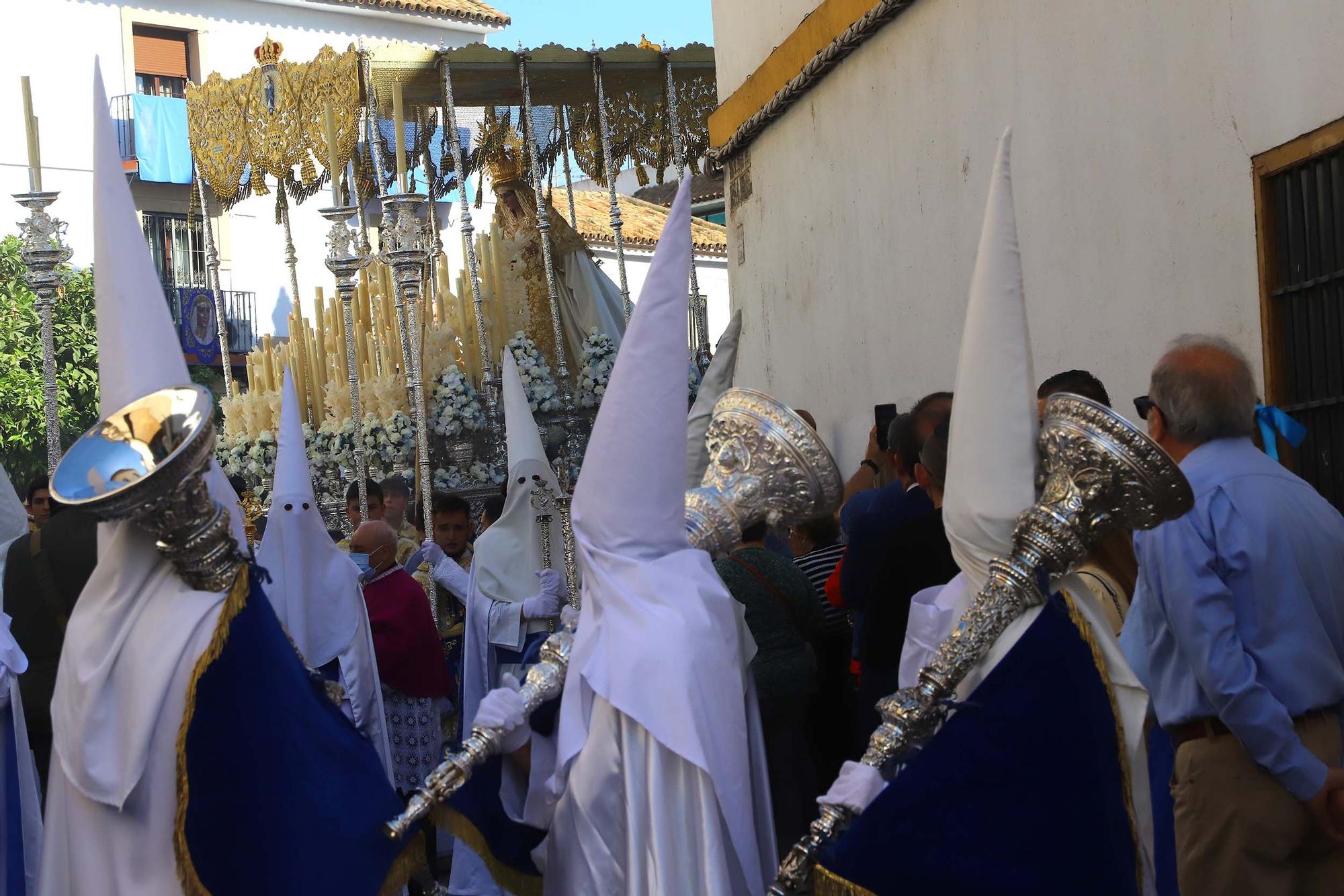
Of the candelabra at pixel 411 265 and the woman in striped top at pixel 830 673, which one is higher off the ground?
the candelabra at pixel 411 265

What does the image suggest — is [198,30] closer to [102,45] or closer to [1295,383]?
[102,45]

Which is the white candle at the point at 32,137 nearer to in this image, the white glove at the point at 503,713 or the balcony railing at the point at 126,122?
the white glove at the point at 503,713

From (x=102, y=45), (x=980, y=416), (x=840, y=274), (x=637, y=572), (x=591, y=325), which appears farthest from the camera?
(x=102, y=45)

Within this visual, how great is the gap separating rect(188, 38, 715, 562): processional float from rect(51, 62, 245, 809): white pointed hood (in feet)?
15.7

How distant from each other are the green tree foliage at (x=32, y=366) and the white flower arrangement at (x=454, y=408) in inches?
463

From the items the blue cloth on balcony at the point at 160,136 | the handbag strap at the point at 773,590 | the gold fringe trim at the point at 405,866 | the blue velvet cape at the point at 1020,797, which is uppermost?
the blue cloth on balcony at the point at 160,136

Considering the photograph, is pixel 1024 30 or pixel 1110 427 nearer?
pixel 1110 427

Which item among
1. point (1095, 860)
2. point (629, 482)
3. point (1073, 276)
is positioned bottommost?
point (1095, 860)

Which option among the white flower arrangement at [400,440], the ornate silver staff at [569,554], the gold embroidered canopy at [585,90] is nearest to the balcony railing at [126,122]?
the gold embroidered canopy at [585,90]

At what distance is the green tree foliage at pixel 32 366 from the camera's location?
66.3ft

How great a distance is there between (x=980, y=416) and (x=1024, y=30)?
369 cm

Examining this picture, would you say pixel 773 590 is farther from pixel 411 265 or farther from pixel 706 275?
pixel 706 275

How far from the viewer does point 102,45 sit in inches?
987

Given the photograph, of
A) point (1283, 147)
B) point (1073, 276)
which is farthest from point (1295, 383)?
point (1073, 276)
